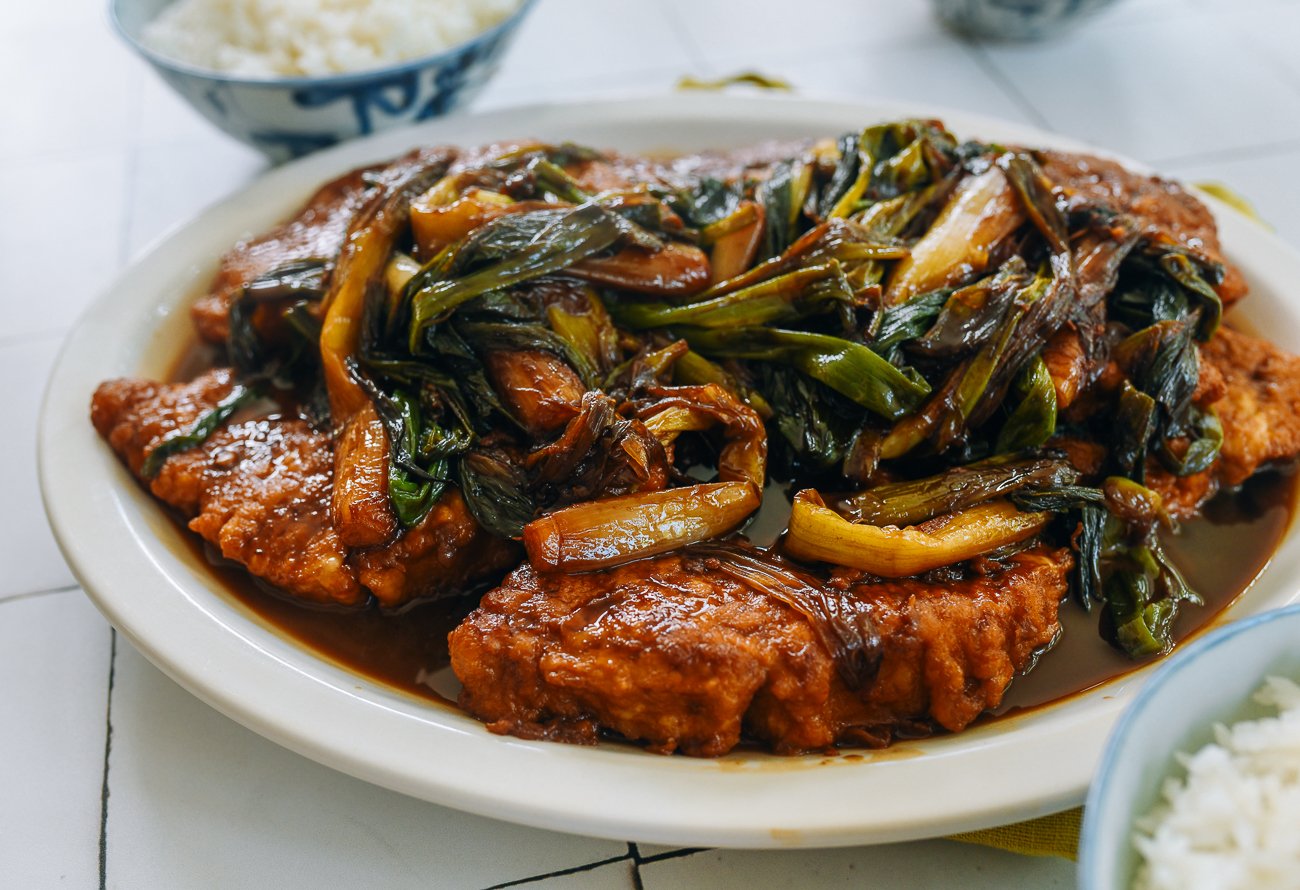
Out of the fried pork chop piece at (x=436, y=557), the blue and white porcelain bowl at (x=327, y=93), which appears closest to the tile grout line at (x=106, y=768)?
the fried pork chop piece at (x=436, y=557)

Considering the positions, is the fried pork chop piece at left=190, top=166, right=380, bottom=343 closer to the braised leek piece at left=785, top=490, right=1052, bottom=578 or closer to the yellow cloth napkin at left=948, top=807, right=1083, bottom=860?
the braised leek piece at left=785, top=490, right=1052, bottom=578

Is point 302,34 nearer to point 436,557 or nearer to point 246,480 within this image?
point 246,480

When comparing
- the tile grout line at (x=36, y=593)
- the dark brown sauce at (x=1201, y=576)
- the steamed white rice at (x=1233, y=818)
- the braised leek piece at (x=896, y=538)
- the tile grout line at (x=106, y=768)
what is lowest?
the tile grout line at (x=106, y=768)

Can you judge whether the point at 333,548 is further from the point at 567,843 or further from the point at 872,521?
the point at 872,521

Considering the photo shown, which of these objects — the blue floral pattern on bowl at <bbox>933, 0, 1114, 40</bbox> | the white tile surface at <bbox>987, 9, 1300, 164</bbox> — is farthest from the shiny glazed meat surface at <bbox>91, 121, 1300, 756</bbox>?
the blue floral pattern on bowl at <bbox>933, 0, 1114, 40</bbox>

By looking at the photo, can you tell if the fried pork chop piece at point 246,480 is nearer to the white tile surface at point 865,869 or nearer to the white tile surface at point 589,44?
the white tile surface at point 865,869

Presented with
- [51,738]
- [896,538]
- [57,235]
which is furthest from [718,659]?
[57,235]

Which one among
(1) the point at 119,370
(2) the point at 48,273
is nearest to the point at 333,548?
(1) the point at 119,370

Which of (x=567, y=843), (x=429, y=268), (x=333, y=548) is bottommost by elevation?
(x=567, y=843)
